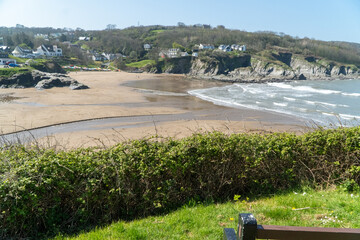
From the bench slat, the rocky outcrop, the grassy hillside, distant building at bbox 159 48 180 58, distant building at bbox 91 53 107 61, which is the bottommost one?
the rocky outcrop

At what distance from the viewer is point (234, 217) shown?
13.8 ft

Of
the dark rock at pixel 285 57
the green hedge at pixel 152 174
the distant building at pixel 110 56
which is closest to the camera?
the green hedge at pixel 152 174

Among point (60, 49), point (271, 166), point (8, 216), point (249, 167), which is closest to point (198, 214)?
point (249, 167)

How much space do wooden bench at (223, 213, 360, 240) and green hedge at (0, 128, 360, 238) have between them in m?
3.16

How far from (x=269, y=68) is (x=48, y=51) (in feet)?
264

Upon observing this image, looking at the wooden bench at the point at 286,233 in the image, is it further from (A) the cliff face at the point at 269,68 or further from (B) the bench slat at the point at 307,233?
(A) the cliff face at the point at 269,68

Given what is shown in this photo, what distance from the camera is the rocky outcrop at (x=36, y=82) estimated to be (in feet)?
149

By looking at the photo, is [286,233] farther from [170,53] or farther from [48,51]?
[48,51]

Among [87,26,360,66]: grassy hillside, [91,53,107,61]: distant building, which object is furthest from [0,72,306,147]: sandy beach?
[87,26,360,66]: grassy hillside

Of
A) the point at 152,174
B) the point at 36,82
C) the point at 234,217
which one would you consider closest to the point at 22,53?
the point at 36,82

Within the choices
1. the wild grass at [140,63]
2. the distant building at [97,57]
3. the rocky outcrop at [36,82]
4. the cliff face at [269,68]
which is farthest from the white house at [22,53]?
the cliff face at [269,68]

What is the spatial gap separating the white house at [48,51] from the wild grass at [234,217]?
347ft

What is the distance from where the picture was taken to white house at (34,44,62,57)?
94.6 meters

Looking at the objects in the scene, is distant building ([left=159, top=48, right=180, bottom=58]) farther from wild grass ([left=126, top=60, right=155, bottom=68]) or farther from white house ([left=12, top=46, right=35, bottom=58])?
white house ([left=12, top=46, right=35, bottom=58])
